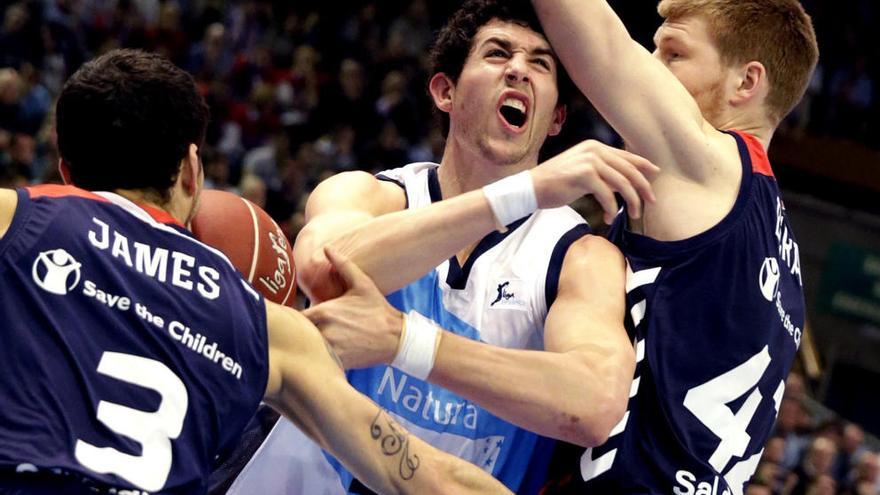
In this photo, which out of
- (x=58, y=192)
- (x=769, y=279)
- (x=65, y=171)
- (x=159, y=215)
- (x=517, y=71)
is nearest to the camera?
(x=58, y=192)

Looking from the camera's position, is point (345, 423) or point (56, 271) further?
point (345, 423)

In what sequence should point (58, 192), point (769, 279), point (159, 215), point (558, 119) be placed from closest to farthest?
point (58, 192) → point (159, 215) → point (769, 279) → point (558, 119)

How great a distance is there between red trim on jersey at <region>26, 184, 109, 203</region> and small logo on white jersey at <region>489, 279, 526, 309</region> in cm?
160

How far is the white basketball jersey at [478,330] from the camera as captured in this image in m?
4.33

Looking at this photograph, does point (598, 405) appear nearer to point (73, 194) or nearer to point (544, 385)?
point (544, 385)

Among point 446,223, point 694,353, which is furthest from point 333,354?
point 694,353

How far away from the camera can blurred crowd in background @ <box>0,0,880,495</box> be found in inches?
517

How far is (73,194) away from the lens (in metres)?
3.19

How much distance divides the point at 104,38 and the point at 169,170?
38.7 ft

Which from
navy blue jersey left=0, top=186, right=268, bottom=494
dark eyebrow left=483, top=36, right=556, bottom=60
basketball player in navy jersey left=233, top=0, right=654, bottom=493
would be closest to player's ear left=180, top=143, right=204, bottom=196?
navy blue jersey left=0, top=186, right=268, bottom=494

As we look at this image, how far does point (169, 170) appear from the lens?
348 cm

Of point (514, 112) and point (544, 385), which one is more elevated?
point (514, 112)

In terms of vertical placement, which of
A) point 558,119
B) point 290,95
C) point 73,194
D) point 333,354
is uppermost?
point 73,194

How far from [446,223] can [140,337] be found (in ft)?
3.67
